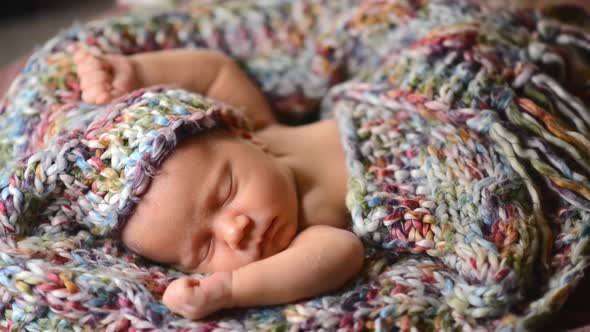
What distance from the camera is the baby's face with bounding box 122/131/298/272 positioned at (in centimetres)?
91

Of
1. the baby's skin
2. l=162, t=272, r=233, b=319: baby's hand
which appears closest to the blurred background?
the baby's skin

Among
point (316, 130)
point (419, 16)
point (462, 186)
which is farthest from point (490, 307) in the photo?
point (419, 16)

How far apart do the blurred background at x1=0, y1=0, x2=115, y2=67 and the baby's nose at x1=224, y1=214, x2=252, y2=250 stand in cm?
159

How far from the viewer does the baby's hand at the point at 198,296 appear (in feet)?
2.75

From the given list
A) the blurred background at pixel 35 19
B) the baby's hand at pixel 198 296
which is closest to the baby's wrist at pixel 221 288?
the baby's hand at pixel 198 296

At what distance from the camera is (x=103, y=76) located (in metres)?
1.06

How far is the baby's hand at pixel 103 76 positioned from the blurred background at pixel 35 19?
126 centimetres

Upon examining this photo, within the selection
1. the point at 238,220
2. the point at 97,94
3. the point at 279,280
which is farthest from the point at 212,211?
the point at 97,94

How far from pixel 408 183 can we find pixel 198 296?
0.38 metres

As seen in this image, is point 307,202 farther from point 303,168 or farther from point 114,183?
point 114,183

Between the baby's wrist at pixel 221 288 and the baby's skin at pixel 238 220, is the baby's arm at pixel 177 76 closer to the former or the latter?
the baby's skin at pixel 238 220

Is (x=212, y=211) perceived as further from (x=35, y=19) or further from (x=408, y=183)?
(x=35, y=19)

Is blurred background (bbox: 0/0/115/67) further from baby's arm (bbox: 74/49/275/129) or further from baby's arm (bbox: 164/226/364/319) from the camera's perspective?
baby's arm (bbox: 164/226/364/319)

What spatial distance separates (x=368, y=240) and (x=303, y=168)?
183mm
